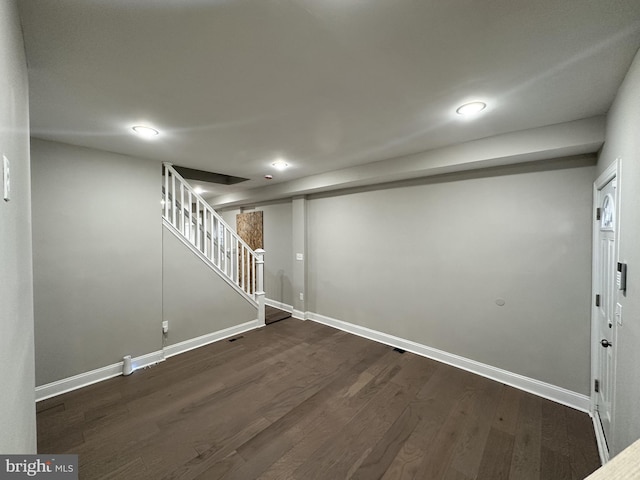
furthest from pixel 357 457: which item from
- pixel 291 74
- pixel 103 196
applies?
pixel 103 196

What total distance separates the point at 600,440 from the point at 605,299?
1.08 metres

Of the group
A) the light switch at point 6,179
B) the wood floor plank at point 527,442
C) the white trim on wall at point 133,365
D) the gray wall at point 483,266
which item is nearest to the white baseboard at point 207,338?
the white trim on wall at point 133,365

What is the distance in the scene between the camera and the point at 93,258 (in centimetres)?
283

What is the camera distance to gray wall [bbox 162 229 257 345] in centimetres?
338

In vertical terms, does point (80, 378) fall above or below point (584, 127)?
below

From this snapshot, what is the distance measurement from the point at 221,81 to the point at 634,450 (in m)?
2.18

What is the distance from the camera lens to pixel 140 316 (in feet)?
10.3

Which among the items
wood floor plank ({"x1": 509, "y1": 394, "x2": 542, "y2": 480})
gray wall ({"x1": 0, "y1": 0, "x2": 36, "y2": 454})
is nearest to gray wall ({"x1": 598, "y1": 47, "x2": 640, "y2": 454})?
wood floor plank ({"x1": 509, "y1": 394, "x2": 542, "y2": 480})

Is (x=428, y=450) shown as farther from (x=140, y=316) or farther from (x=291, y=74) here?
(x=140, y=316)

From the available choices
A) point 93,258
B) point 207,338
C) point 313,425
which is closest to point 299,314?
point 207,338

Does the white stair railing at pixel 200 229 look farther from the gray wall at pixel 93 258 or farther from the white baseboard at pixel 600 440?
the white baseboard at pixel 600 440

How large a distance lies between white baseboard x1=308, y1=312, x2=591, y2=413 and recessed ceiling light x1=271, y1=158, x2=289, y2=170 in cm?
269

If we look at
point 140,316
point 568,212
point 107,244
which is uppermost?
point 568,212

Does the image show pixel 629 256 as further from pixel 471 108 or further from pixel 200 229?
pixel 200 229
